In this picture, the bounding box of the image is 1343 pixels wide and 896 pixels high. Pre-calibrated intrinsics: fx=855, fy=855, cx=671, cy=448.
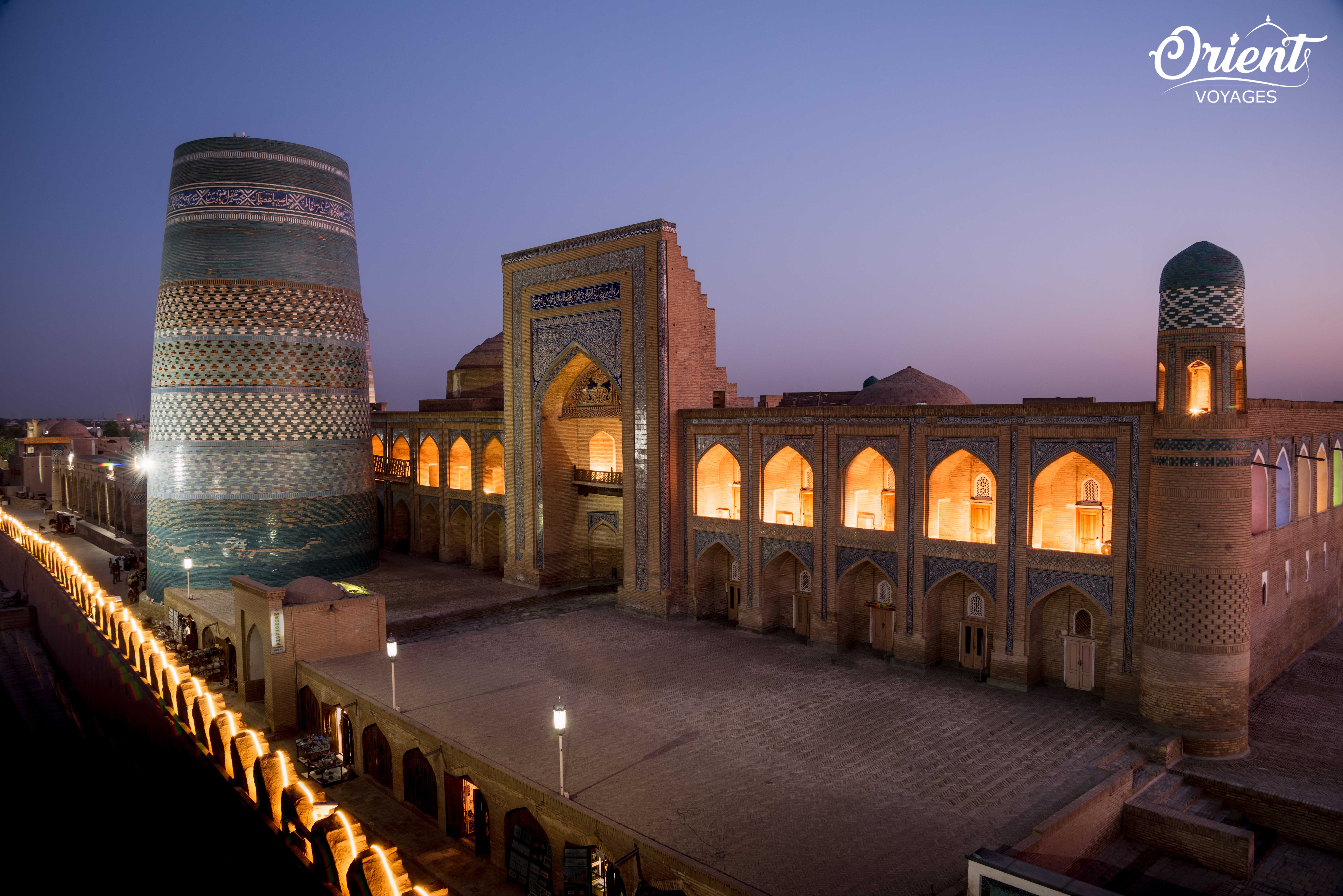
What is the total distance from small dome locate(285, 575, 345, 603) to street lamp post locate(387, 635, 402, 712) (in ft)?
8.64

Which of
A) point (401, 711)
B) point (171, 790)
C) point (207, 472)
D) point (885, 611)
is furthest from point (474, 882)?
point (207, 472)

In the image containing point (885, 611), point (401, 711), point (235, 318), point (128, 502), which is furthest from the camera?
point (128, 502)

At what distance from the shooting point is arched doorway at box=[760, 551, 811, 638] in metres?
14.9

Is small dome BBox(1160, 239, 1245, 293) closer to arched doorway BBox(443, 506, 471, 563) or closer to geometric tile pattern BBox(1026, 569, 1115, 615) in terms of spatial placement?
geometric tile pattern BBox(1026, 569, 1115, 615)

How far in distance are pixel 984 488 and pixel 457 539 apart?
13767 millimetres

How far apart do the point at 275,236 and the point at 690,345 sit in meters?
9.12

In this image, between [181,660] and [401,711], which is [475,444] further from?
[401,711]

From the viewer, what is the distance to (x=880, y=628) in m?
13.8

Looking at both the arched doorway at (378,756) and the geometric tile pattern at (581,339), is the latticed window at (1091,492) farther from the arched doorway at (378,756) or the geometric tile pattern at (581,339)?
the arched doorway at (378,756)

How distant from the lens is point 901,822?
25.9 ft

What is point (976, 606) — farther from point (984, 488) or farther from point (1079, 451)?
point (1079, 451)

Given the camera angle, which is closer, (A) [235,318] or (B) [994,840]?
(B) [994,840]

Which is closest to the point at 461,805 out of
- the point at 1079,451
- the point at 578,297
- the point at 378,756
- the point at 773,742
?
the point at 378,756

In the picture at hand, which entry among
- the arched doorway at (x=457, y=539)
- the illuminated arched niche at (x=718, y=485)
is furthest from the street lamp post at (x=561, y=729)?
the arched doorway at (x=457, y=539)
